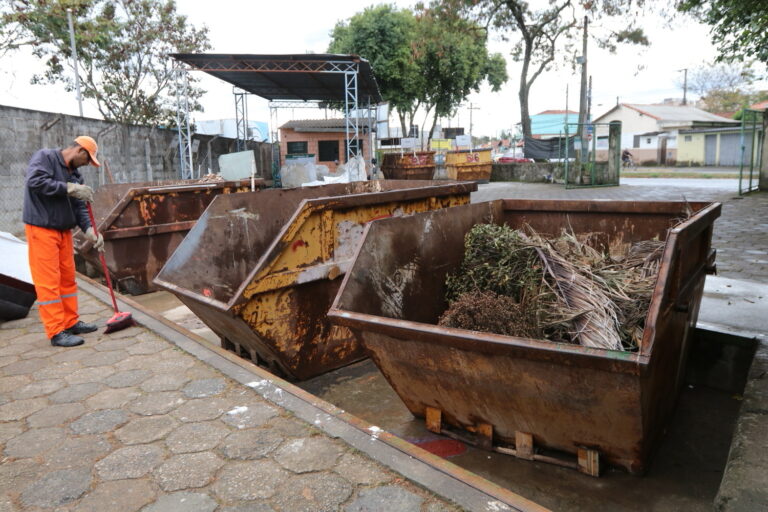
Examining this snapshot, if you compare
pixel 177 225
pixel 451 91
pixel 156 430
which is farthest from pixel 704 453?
pixel 451 91

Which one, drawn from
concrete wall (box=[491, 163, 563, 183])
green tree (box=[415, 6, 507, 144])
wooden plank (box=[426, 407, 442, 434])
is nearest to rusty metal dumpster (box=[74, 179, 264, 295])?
wooden plank (box=[426, 407, 442, 434])

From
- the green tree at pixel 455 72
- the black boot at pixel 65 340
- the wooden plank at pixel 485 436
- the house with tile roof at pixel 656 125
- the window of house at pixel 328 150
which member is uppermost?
the green tree at pixel 455 72

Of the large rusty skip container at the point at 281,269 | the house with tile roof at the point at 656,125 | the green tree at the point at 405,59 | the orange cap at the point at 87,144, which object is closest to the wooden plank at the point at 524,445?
the large rusty skip container at the point at 281,269

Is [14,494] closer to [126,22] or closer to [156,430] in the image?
[156,430]

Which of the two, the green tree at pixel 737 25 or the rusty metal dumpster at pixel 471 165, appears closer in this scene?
the green tree at pixel 737 25

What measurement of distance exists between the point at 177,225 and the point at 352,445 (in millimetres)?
4798

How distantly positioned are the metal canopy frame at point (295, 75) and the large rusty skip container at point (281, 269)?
40.4ft

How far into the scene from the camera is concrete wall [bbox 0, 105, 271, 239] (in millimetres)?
10320

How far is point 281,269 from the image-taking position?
144 inches

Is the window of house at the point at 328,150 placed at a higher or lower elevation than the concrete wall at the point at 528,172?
higher

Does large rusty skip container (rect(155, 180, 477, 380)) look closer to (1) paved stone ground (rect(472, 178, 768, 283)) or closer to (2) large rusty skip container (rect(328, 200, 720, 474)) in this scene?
(2) large rusty skip container (rect(328, 200, 720, 474))

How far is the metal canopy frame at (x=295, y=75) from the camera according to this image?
16023mm

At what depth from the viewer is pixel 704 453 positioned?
2.96m

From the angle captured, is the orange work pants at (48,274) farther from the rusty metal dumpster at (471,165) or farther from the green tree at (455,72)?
the green tree at (455,72)
